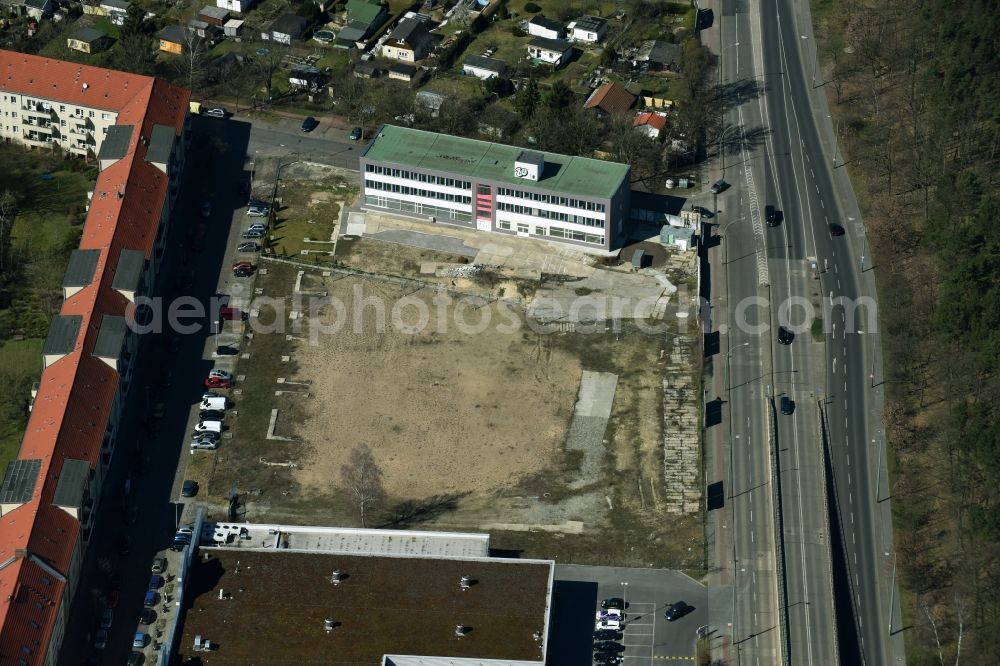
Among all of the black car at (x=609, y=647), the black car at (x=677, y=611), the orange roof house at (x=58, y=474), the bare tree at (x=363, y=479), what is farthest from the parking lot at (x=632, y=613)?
the orange roof house at (x=58, y=474)

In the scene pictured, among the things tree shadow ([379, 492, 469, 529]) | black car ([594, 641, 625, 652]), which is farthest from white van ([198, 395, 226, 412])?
black car ([594, 641, 625, 652])

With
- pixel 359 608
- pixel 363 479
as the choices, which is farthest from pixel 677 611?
pixel 363 479

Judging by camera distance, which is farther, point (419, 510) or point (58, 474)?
point (419, 510)

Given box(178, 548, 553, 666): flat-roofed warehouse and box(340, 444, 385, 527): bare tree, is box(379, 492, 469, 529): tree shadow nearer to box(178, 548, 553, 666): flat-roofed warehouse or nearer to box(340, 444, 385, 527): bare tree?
box(340, 444, 385, 527): bare tree

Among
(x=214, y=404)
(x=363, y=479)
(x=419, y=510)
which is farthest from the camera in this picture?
(x=214, y=404)

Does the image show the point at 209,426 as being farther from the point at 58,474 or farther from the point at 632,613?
the point at 632,613

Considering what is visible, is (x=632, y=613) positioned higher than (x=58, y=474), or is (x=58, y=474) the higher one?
(x=58, y=474)

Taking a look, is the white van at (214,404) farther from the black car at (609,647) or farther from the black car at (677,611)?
the black car at (677,611)
